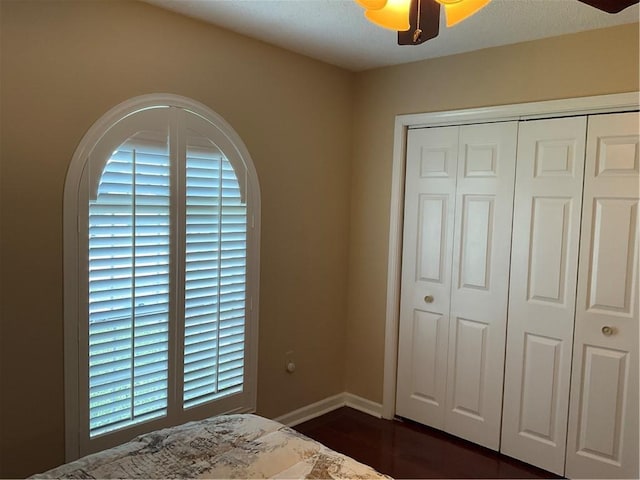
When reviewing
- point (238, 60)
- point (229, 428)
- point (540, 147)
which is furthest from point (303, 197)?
point (229, 428)

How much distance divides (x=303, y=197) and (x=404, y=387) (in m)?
1.50

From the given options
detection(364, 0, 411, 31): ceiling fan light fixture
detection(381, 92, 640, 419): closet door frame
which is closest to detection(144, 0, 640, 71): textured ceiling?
detection(381, 92, 640, 419): closet door frame

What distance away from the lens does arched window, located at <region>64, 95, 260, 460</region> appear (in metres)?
2.34

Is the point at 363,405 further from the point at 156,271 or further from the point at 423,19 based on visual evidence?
the point at 423,19

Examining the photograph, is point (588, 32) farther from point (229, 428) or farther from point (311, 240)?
point (229, 428)

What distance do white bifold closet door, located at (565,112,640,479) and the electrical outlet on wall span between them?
1704 mm

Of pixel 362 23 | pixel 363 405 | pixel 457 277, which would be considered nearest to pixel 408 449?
pixel 363 405

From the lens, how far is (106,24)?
2.36 meters

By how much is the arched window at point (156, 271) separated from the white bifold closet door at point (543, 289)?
158cm

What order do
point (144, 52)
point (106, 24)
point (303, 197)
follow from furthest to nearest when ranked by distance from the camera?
1. point (303, 197)
2. point (144, 52)
3. point (106, 24)

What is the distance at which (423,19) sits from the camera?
1.59 m

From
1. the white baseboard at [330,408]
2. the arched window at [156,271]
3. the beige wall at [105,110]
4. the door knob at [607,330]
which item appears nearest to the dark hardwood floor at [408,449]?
the white baseboard at [330,408]

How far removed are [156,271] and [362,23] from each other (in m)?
1.67

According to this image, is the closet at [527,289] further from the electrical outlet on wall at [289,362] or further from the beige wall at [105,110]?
the electrical outlet on wall at [289,362]
